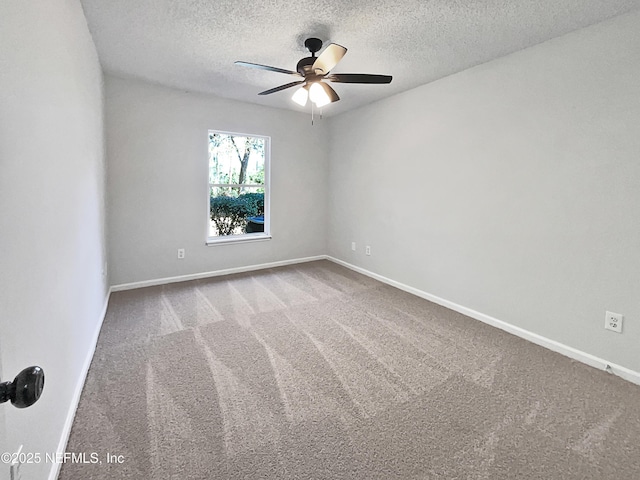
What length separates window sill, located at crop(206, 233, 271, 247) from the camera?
4.41 m

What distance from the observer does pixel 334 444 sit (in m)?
1.59

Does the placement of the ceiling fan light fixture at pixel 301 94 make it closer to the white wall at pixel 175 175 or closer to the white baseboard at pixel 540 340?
the white wall at pixel 175 175

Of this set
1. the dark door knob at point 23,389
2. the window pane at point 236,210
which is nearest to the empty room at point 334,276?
the dark door knob at point 23,389

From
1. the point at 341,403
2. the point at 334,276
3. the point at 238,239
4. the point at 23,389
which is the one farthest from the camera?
the point at 238,239

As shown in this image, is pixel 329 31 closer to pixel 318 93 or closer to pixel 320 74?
pixel 320 74

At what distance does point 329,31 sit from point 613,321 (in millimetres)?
2964

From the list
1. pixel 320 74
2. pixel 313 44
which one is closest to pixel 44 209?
pixel 320 74

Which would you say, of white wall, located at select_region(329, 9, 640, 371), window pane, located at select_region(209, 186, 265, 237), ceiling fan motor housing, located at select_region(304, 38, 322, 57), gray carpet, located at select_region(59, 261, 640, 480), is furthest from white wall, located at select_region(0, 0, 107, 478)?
white wall, located at select_region(329, 9, 640, 371)

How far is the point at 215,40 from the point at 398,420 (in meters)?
3.05

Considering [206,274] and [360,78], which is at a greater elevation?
[360,78]

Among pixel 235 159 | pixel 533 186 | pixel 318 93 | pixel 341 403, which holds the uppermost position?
pixel 318 93

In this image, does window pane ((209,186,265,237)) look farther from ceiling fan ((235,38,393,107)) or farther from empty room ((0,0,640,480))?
ceiling fan ((235,38,393,107))

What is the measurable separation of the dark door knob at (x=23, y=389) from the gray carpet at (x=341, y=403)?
1114 mm

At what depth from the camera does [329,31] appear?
241cm
